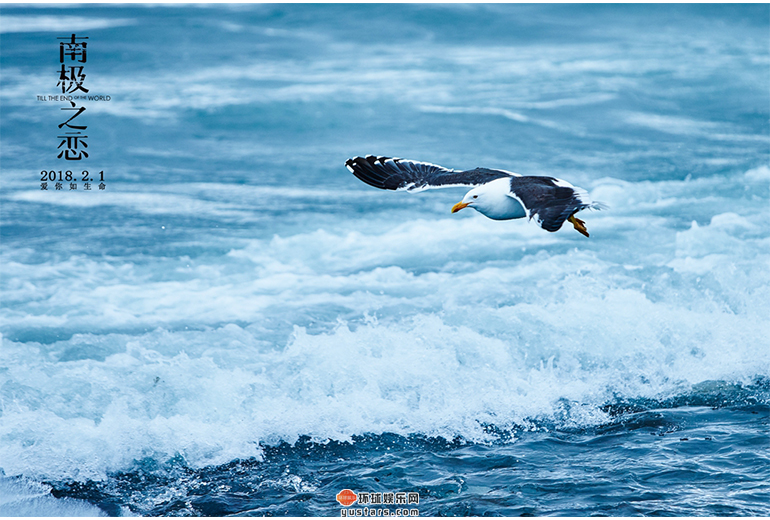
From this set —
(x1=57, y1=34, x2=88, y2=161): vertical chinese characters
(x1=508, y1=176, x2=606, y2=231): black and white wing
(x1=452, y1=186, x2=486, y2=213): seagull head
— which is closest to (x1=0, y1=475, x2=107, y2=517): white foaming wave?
(x1=452, y1=186, x2=486, y2=213): seagull head

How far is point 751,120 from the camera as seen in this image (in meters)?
23.2

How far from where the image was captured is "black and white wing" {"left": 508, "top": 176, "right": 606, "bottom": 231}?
6.81 meters

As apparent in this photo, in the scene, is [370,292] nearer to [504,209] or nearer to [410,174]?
[410,174]

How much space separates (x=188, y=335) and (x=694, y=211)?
34.2 feet

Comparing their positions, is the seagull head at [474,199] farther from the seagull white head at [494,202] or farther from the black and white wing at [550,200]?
the black and white wing at [550,200]

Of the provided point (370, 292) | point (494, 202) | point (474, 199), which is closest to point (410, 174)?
point (474, 199)

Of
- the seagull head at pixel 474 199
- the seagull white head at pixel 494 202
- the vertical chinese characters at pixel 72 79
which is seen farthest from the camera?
Result: the vertical chinese characters at pixel 72 79

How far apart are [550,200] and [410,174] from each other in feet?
8.89

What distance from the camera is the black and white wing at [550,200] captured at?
6812 millimetres
